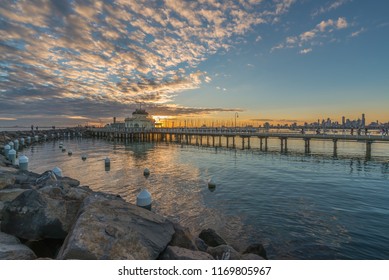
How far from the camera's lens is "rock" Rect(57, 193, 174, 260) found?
4.34m

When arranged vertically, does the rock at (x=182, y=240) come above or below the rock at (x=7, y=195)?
below

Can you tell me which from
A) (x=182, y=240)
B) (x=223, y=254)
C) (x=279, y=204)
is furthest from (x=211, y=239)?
(x=279, y=204)

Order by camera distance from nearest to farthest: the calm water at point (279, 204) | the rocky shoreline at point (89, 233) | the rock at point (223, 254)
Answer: the rocky shoreline at point (89, 233) → the rock at point (223, 254) → the calm water at point (279, 204)

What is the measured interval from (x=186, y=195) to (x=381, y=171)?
23.4 m

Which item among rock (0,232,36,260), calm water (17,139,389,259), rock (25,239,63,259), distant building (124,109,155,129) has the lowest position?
calm water (17,139,389,259)

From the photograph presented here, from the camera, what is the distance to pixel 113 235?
15.3ft

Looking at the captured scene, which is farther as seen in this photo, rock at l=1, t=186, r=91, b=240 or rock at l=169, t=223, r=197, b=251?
rock at l=169, t=223, r=197, b=251

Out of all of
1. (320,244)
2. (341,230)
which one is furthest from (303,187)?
(320,244)

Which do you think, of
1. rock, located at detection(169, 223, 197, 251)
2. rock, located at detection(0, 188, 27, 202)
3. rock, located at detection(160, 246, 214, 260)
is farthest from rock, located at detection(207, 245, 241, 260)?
rock, located at detection(0, 188, 27, 202)

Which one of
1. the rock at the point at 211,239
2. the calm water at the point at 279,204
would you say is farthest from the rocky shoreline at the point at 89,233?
the calm water at the point at 279,204

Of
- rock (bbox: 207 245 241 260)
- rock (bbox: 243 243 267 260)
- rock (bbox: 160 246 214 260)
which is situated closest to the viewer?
rock (bbox: 160 246 214 260)

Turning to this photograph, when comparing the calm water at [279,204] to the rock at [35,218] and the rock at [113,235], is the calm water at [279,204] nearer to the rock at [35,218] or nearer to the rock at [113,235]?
the rock at [113,235]

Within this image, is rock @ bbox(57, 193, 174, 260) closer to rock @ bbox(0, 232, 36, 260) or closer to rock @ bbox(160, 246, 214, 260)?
rock @ bbox(160, 246, 214, 260)

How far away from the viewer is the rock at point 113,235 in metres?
4.34
